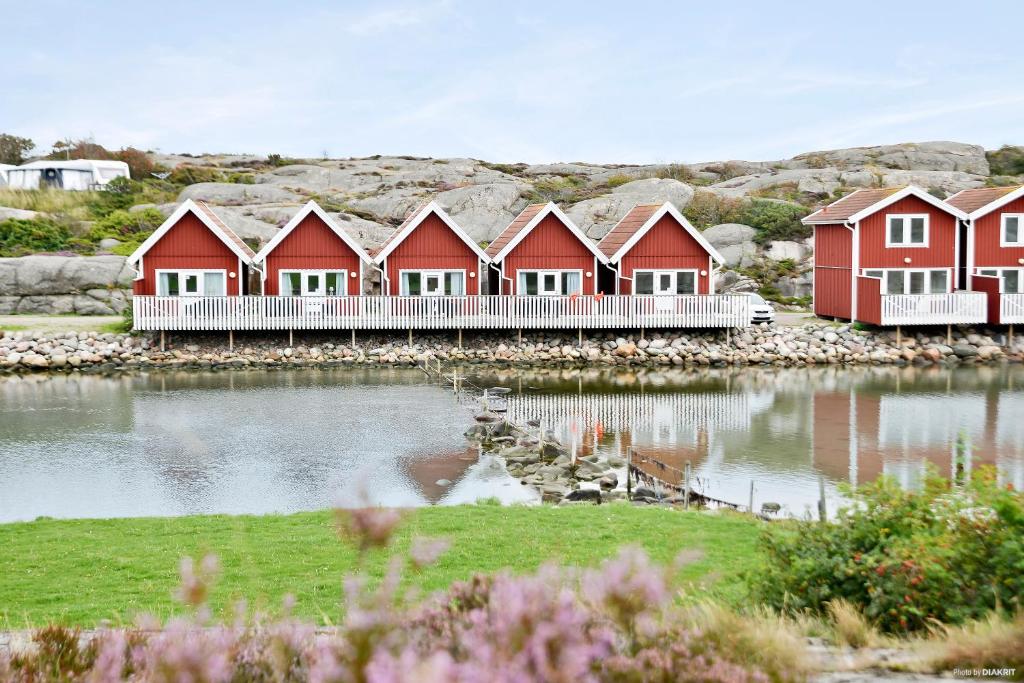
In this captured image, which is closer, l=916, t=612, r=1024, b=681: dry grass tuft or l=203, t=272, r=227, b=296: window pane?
l=916, t=612, r=1024, b=681: dry grass tuft

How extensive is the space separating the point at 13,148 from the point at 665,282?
74933 mm

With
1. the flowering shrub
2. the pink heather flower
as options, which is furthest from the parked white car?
the pink heather flower

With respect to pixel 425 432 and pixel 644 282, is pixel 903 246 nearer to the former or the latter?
pixel 644 282

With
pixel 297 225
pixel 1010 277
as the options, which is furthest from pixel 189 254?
pixel 1010 277

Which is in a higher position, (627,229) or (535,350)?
(627,229)

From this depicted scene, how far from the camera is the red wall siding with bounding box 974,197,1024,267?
136 ft

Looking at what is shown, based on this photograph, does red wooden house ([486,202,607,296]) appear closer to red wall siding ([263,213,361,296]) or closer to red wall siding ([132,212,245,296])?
red wall siding ([263,213,361,296])

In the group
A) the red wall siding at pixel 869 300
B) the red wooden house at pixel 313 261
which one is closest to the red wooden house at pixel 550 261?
the red wooden house at pixel 313 261

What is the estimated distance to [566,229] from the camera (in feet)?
136

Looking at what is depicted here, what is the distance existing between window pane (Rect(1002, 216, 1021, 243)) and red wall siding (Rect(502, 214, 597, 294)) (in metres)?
15.9

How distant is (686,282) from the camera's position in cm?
4181

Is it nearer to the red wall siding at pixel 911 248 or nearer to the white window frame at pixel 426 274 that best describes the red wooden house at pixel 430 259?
the white window frame at pixel 426 274

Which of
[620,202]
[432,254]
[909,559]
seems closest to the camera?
[909,559]

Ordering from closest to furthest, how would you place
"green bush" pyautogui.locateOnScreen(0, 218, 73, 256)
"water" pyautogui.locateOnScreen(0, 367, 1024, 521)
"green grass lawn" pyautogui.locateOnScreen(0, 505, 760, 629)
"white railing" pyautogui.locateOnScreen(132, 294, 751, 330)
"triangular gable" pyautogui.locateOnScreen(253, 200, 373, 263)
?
"green grass lawn" pyautogui.locateOnScreen(0, 505, 760, 629)
"water" pyautogui.locateOnScreen(0, 367, 1024, 521)
"white railing" pyautogui.locateOnScreen(132, 294, 751, 330)
"triangular gable" pyautogui.locateOnScreen(253, 200, 373, 263)
"green bush" pyautogui.locateOnScreen(0, 218, 73, 256)
